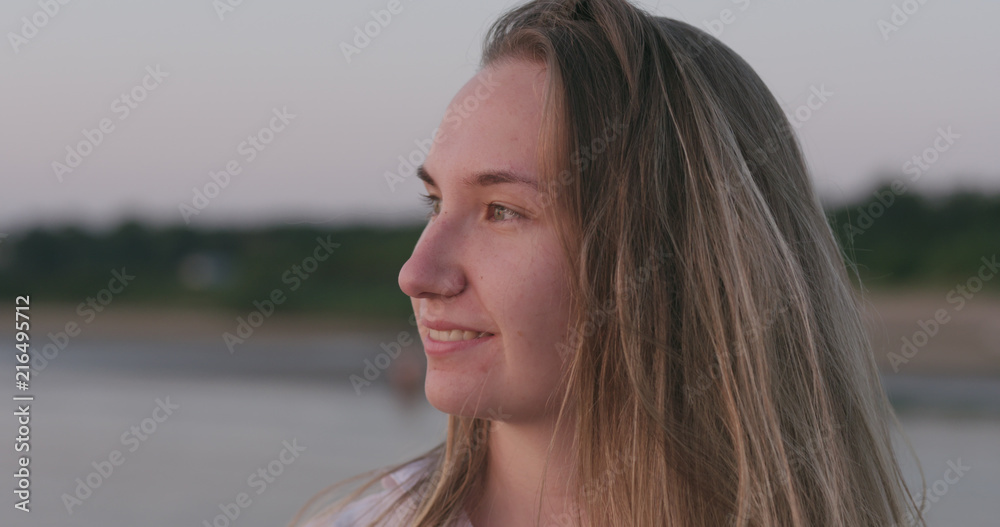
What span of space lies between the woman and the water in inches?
28.4

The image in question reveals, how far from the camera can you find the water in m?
5.55

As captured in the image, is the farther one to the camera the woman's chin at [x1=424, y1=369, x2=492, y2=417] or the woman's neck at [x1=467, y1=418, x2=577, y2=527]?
the woman's neck at [x1=467, y1=418, x2=577, y2=527]

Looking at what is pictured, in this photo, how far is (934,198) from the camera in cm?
1123

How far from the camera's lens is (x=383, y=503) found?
196 centimetres

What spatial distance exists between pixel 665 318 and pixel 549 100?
1.60 feet

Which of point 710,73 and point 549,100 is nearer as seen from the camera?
point 549,100

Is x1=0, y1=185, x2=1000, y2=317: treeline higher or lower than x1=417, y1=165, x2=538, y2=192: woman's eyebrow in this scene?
higher

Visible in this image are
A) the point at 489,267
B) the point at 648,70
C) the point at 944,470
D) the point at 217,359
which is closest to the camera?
the point at 489,267

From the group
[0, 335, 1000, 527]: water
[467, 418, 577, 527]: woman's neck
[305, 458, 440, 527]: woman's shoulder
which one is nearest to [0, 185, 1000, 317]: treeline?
[0, 335, 1000, 527]: water

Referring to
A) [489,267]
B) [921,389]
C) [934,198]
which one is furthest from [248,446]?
[934,198]

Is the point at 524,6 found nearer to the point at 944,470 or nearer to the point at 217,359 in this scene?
the point at 944,470

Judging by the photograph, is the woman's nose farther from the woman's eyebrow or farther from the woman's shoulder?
the woman's shoulder

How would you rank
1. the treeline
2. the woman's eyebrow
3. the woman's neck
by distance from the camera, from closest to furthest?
the woman's eyebrow, the woman's neck, the treeline

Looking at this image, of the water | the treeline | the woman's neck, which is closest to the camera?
the woman's neck
